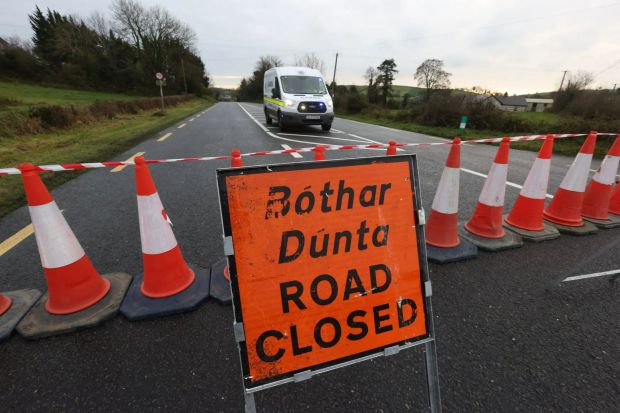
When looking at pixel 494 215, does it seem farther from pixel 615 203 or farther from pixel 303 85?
pixel 303 85

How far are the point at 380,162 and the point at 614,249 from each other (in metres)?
3.43

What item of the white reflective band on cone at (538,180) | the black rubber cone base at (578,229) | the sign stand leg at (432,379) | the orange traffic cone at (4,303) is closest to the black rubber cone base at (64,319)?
the orange traffic cone at (4,303)

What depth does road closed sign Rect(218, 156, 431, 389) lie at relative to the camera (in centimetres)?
137

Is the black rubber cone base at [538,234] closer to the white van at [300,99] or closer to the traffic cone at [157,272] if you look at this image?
the traffic cone at [157,272]

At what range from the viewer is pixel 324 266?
1481 mm

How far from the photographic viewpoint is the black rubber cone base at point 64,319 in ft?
6.44

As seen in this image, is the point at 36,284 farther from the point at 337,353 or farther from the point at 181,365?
the point at 337,353

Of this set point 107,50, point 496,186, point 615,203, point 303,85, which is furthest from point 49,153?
point 107,50

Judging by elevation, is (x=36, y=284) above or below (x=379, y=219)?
below

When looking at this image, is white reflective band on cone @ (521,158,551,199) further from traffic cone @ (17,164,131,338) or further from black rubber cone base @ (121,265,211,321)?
traffic cone @ (17,164,131,338)

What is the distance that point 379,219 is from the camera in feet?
5.17

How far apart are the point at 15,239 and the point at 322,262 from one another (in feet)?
11.9

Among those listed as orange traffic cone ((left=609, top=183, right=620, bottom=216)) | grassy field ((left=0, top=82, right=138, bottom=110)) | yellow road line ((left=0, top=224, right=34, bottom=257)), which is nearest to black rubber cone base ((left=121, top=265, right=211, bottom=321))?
yellow road line ((left=0, top=224, right=34, bottom=257))

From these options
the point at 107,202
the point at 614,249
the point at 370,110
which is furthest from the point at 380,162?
the point at 370,110
